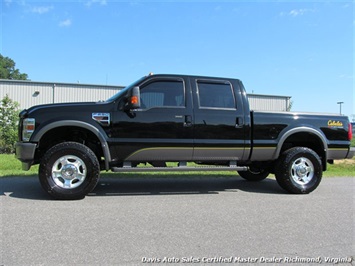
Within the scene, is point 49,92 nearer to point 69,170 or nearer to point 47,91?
point 47,91

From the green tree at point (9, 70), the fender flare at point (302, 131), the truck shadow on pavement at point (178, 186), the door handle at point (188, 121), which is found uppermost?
the green tree at point (9, 70)

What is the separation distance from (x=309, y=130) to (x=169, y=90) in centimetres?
291

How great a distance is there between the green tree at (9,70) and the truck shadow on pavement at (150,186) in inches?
3940

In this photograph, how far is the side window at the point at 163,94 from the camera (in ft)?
19.9

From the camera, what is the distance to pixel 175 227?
4.17 meters

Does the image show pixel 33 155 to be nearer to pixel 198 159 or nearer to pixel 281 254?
pixel 198 159

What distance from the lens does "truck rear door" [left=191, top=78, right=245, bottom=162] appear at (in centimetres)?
612

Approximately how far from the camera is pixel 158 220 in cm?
445

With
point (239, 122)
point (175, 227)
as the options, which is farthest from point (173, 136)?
point (175, 227)

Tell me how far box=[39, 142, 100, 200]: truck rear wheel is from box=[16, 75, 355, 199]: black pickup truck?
0.05 ft

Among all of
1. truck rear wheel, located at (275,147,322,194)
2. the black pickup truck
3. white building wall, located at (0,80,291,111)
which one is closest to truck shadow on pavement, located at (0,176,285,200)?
truck rear wheel, located at (275,147,322,194)

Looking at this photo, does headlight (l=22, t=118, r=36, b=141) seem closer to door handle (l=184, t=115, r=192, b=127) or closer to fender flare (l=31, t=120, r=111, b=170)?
fender flare (l=31, t=120, r=111, b=170)

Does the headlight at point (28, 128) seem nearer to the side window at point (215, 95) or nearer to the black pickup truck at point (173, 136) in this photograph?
the black pickup truck at point (173, 136)

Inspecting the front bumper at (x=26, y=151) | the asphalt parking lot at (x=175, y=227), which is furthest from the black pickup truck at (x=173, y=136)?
the asphalt parking lot at (x=175, y=227)
